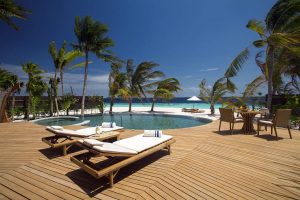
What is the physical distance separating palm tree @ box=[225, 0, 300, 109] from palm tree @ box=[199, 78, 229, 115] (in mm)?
4493

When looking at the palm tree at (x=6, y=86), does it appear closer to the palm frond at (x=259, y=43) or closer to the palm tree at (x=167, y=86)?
the palm tree at (x=167, y=86)

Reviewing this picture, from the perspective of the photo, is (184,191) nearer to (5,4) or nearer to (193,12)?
(5,4)

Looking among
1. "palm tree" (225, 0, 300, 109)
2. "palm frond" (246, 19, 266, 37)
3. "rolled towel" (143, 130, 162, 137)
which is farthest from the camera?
"palm frond" (246, 19, 266, 37)

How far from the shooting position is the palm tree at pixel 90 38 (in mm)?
13456

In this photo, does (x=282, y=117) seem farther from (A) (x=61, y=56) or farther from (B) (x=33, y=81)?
(A) (x=61, y=56)

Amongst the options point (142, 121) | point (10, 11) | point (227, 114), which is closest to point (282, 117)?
point (227, 114)

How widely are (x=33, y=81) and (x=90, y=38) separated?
5.66 m

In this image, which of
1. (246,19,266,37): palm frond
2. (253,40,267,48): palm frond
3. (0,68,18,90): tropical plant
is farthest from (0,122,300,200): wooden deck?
(0,68,18,90): tropical plant

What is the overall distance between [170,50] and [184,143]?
77.5ft

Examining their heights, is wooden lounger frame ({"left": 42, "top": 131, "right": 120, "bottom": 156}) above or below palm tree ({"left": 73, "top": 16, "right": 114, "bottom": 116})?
below

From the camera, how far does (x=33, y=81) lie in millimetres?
10648

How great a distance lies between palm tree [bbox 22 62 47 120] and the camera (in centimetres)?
1052

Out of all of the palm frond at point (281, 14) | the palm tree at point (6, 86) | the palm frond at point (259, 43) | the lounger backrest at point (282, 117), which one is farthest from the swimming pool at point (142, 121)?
the palm frond at point (281, 14)

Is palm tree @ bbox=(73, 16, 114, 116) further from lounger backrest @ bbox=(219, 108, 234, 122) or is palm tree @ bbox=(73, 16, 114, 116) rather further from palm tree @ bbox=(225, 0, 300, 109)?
lounger backrest @ bbox=(219, 108, 234, 122)
